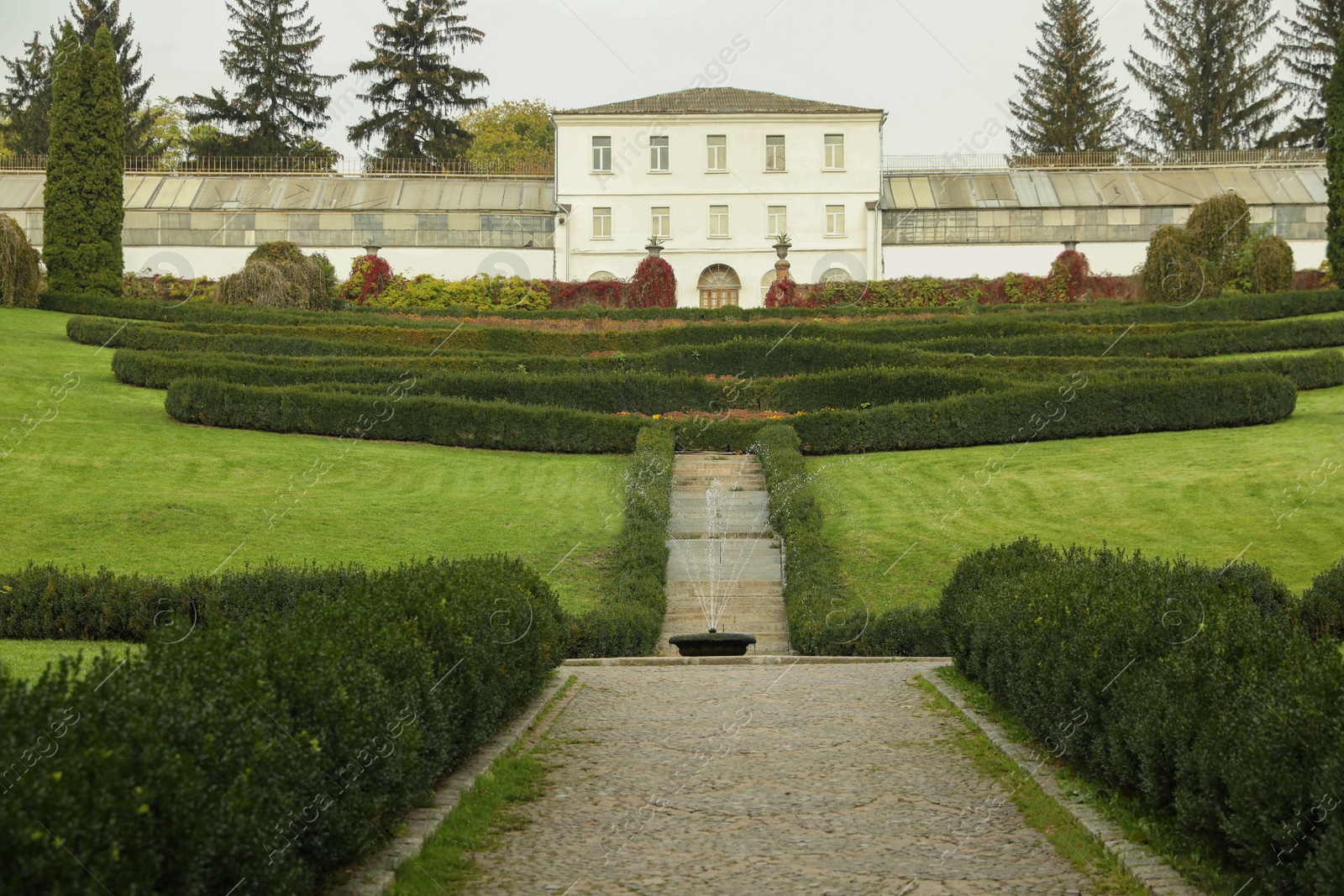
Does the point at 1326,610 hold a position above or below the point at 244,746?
below

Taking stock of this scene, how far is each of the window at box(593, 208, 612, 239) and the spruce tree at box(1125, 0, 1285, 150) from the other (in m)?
26.1

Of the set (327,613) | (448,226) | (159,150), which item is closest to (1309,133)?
(448,226)

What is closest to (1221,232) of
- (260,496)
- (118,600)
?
(260,496)

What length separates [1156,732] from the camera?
5230 millimetres

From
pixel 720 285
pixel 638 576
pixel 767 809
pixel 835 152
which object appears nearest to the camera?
pixel 767 809

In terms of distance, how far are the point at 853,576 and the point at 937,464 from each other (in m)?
5.26

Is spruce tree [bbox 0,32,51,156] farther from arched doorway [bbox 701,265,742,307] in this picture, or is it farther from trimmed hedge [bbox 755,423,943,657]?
trimmed hedge [bbox 755,423,943,657]

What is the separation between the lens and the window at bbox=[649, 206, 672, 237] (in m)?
46.6

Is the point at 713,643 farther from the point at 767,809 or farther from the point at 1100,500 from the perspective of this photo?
the point at 1100,500

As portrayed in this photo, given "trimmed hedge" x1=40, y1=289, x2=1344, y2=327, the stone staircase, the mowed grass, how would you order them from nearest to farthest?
the mowed grass
the stone staircase
"trimmed hedge" x1=40, y1=289, x2=1344, y2=327

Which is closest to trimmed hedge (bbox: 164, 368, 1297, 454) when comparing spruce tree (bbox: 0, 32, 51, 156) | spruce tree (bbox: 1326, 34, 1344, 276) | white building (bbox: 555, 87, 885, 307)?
spruce tree (bbox: 1326, 34, 1344, 276)

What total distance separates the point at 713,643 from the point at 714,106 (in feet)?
124

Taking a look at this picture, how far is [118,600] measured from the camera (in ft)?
35.1

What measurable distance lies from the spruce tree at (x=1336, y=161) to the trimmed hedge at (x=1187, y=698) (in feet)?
94.5
